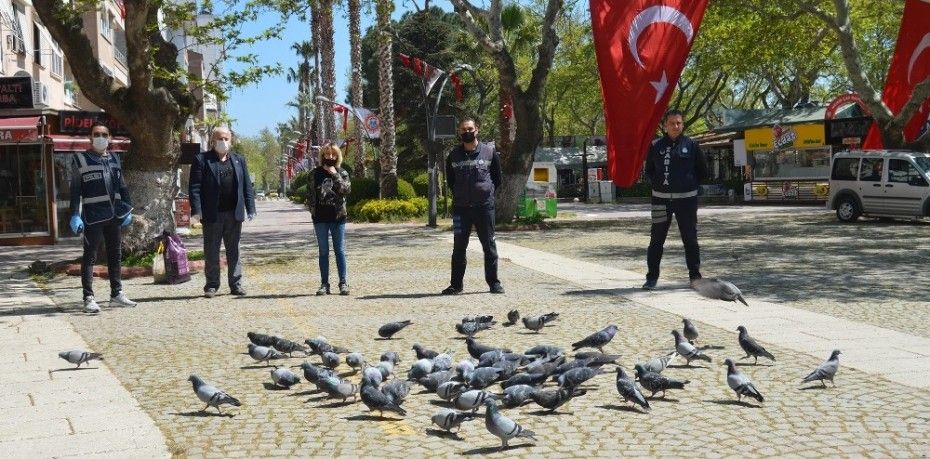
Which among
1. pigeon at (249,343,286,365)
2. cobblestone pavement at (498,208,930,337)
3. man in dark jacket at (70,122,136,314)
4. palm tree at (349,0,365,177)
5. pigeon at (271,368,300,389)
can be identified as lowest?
cobblestone pavement at (498,208,930,337)

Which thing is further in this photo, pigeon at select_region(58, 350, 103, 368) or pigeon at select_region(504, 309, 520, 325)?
pigeon at select_region(504, 309, 520, 325)

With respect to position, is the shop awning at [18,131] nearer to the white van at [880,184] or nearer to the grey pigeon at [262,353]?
the grey pigeon at [262,353]

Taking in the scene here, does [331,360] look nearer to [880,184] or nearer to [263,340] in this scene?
[263,340]

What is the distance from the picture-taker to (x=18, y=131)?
2127 centimetres

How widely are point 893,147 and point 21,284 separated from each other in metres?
22.0

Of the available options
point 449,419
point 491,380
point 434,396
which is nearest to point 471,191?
point 434,396

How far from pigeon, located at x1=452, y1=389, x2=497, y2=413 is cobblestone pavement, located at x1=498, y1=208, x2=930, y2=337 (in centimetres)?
467

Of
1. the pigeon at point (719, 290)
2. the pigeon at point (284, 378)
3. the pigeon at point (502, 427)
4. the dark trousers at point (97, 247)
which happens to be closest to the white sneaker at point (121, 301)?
the dark trousers at point (97, 247)

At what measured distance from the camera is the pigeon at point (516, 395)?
5500 millimetres

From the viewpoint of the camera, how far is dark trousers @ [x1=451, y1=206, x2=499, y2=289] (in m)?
11.6

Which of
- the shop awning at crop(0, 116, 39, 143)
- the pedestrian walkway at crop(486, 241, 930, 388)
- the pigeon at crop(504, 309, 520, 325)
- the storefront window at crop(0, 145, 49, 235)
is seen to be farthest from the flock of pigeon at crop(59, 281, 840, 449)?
the storefront window at crop(0, 145, 49, 235)

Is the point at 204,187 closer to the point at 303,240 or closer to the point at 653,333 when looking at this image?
the point at 653,333

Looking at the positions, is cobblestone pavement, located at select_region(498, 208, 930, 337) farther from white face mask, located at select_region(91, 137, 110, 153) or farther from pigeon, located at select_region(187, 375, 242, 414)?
white face mask, located at select_region(91, 137, 110, 153)

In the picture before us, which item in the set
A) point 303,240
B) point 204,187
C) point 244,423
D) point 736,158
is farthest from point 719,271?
point 736,158
